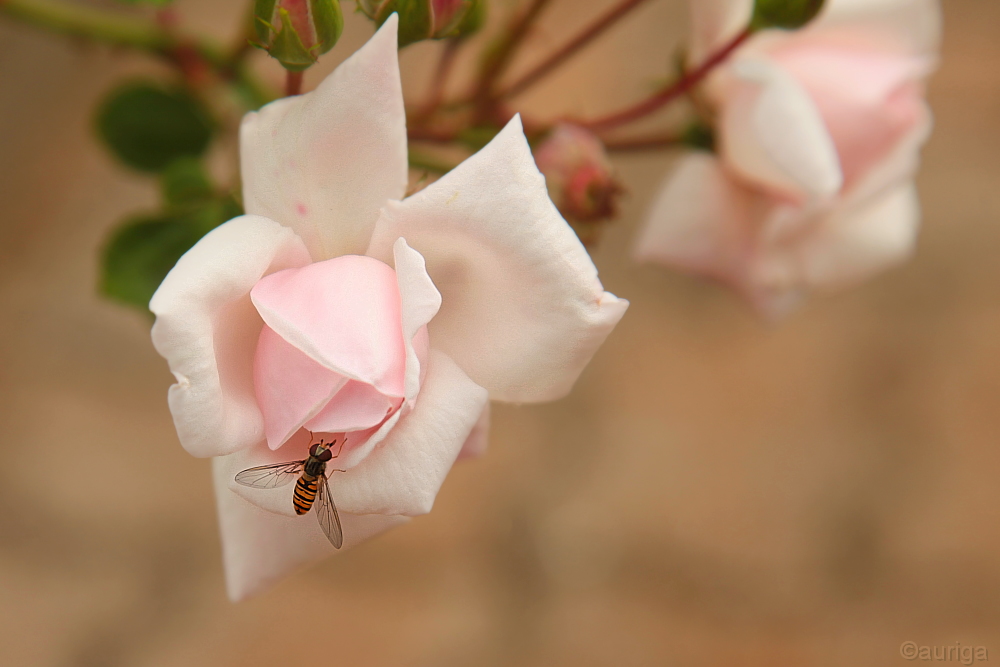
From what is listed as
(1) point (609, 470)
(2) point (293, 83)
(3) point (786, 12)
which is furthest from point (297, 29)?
(1) point (609, 470)

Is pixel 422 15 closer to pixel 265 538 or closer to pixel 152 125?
pixel 265 538

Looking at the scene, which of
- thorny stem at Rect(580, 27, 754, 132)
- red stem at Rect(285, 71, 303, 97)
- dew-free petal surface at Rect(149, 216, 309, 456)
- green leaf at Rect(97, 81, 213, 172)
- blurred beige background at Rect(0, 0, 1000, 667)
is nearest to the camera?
dew-free petal surface at Rect(149, 216, 309, 456)

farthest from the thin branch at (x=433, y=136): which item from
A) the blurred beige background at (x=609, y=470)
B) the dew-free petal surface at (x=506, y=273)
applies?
the blurred beige background at (x=609, y=470)

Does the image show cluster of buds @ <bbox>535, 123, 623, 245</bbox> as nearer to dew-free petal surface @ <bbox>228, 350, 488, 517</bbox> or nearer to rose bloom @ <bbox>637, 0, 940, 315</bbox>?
rose bloom @ <bbox>637, 0, 940, 315</bbox>

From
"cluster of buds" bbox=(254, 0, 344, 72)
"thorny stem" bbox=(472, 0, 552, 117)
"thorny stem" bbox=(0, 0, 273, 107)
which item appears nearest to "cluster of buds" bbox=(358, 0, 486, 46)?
"cluster of buds" bbox=(254, 0, 344, 72)

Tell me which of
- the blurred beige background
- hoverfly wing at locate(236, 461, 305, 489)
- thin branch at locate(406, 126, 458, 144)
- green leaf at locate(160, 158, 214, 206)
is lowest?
the blurred beige background

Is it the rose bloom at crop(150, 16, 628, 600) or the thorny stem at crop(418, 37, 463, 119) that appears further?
the thorny stem at crop(418, 37, 463, 119)

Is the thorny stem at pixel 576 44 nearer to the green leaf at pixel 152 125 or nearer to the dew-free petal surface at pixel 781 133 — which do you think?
the dew-free petal surface at pixel 781 133
